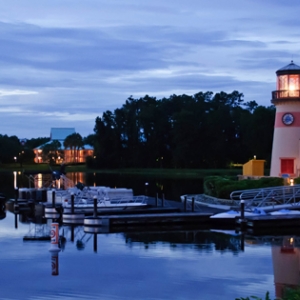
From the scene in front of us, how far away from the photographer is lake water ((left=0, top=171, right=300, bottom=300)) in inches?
704

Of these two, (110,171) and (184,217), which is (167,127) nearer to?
(110,171)

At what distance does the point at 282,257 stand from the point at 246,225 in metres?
5.61

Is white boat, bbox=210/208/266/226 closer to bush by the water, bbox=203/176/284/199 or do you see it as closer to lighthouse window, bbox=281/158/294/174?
bush by the water, bbox=203/176/284/199

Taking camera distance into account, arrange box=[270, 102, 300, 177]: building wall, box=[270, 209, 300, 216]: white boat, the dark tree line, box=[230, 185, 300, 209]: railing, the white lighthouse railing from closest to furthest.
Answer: box=[270, 209, 300, 216]: white boat
the white lighthouse railing
box=[230, 185, 300, 209]: railing
box=[270, 102, 300, 177]: building wall
the dark tree line

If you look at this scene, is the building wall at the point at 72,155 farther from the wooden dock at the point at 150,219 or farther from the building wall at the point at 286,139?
the wooden dock at the point at 150,219

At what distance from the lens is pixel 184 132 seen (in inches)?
3580

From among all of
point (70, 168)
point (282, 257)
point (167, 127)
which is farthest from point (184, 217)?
point (70, 168)

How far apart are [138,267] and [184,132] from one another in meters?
70.3

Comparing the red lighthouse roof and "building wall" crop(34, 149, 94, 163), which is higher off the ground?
the red lighthouse roof

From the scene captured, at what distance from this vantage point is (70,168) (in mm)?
116625

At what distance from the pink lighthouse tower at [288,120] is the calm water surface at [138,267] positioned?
13.8 m

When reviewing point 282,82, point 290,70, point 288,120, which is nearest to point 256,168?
point 288,120

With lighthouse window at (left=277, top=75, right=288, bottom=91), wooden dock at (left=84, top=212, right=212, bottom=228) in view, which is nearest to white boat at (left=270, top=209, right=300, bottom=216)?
wooden dock at (left=84, top=212, right=212, bottom=228)

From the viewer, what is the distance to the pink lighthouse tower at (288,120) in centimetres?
4019
